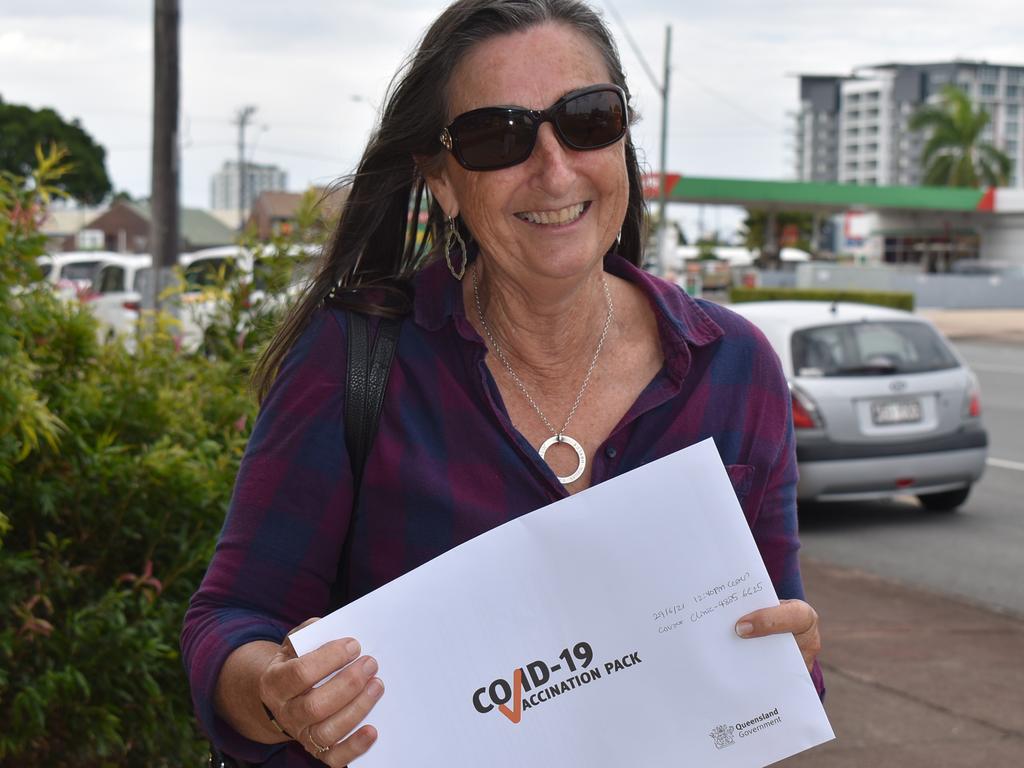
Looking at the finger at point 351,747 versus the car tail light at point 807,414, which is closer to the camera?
the finger at point 351,747

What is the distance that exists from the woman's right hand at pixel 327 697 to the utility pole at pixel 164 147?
8.62 m

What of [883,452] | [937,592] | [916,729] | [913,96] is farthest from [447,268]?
[913,96]

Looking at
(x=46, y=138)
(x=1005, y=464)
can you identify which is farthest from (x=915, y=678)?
(x=46, y=138)

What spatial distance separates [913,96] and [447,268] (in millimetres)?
178984

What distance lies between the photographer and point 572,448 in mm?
1923

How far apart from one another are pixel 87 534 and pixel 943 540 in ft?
20.6

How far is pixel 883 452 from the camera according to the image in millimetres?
8625

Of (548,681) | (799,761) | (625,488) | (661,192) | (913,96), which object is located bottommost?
(799,761)

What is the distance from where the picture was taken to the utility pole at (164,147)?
10641mm

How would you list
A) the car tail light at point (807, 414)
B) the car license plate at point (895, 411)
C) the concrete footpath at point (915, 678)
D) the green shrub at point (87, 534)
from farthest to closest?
the car license plate at point (895, 411) → the car tail light at point (807, 414) → the concrete footpath at point (915, 678) → the green shrub at point (87, 534)

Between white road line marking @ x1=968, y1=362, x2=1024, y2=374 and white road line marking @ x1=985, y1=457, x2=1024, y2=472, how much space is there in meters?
9.09

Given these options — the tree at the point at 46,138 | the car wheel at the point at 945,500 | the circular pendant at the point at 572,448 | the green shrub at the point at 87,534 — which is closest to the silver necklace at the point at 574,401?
the circular pendant at the point at 572,448

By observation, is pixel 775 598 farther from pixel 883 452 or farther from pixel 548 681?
pixel 883 452

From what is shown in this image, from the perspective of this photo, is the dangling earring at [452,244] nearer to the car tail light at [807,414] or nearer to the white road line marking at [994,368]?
the car tail light at [807,414]
